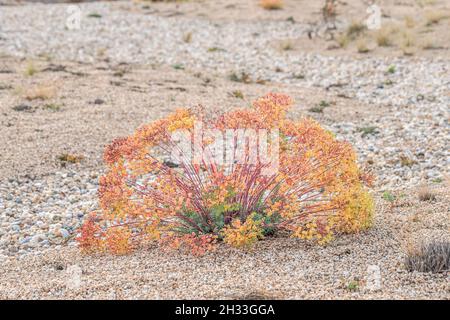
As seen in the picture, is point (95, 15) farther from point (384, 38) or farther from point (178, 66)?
point (384, 38)

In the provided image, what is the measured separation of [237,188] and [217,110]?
4.46 metres

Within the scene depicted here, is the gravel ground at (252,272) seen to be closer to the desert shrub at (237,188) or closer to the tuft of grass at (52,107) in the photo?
the desert shrub at (237,188)

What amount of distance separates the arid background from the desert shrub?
0.20 m

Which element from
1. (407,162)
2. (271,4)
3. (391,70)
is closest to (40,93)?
(407,162)

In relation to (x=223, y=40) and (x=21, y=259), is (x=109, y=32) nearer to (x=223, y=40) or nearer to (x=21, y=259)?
(x=223, y=40)

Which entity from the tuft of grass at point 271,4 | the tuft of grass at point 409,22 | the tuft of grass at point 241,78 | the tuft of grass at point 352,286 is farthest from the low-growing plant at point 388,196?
the tuft of grass at point 271,4

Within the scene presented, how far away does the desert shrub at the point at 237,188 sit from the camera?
613cm

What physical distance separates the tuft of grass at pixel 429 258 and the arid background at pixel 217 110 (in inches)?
3.5

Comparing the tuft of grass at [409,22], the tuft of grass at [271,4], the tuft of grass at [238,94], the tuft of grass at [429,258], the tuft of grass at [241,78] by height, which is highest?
the tuft of grass at [271,4]

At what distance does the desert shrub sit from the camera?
6133 millimetres

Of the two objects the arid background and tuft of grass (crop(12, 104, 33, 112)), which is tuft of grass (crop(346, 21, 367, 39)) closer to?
the arid background

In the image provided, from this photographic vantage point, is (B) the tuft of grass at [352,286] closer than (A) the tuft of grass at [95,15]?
Yes

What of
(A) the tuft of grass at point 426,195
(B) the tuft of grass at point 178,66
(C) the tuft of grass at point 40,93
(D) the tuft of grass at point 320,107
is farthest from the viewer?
(B) the tuft of grass at point 178,66
